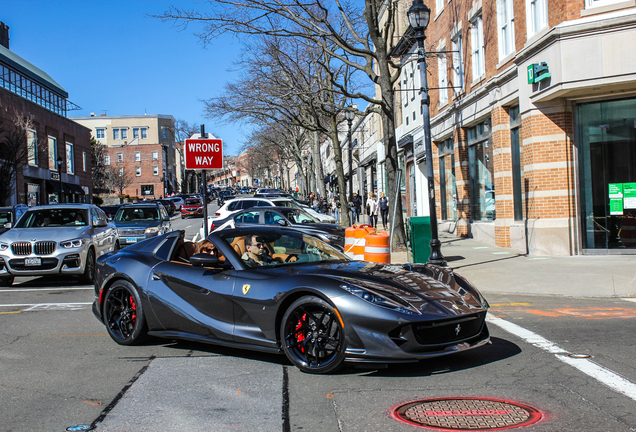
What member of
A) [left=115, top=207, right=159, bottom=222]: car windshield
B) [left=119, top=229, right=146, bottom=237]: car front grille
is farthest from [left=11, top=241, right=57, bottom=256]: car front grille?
[left=115, top=207, right=159, bottom=222]: car windshield

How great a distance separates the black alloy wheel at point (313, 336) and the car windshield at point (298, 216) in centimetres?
1220

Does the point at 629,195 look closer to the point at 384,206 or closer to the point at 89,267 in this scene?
the point at 89,267

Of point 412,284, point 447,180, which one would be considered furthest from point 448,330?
point 447,180

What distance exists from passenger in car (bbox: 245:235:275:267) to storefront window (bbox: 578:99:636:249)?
11.3m

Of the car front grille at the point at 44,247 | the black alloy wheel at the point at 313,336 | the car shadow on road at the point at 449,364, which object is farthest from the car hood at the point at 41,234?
the car shadow on road at the point at 449,364

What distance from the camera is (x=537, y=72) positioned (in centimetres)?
1470

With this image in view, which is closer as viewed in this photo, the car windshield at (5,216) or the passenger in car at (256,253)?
the passenger in car at (256,253)

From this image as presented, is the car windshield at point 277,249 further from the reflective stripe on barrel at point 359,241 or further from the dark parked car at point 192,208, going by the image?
the dark parked car at point 192,208

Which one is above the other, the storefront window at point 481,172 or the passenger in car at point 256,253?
the storefront window at point 481,172

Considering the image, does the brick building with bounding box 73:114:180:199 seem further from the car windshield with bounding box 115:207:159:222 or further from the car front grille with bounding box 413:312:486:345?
the car front grille with bounding box 413:312:486:345

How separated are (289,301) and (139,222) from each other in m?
15.4

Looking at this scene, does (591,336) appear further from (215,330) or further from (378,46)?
(378,46)

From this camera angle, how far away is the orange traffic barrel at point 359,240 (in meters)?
13.0

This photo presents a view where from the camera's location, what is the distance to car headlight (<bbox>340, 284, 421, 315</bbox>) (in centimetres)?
496
